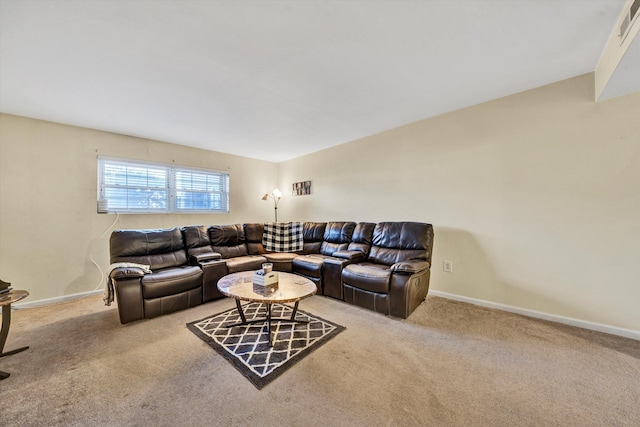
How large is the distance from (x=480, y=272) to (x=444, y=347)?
1.34m

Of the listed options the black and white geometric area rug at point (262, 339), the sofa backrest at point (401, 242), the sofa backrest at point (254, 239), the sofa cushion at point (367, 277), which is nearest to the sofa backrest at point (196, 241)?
the sofa backrest at point (254, 239)


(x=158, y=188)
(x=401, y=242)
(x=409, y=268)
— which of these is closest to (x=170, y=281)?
(x=158, y=188)

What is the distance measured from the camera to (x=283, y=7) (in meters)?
1.48

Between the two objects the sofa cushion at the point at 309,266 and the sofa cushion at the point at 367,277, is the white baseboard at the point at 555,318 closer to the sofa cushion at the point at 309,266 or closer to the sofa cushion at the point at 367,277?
the sofa cushion at the point at 367,277

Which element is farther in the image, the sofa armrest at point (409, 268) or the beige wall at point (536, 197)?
the sofa armrest at point (409, 268)

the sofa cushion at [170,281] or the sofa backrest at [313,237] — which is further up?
the sofa backrest at [313,237]

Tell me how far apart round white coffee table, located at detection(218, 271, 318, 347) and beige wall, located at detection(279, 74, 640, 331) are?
206cm

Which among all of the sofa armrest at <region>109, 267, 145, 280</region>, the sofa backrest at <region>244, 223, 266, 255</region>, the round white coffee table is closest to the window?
the sofa backrest at <region>244, 223, 266, 255</region>

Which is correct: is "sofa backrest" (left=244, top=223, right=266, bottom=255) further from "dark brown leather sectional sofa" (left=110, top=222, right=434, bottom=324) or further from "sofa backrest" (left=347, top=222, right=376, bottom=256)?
"sofa backrest" (left=347, top=222, right=376, bottom=256)

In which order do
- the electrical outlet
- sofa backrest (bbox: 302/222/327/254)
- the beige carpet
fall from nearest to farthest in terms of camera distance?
the beige carpet < the electrical outlet < sofa backrest (bbox: 302/222/327/254)

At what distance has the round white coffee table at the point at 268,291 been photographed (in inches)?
77.8

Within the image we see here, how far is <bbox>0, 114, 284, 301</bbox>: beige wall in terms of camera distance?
2.90 metres

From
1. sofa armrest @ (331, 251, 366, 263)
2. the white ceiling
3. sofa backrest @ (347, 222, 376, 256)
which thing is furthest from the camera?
sofa backrest @ (347, 222, 376, 256)

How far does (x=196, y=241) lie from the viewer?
143 inches
